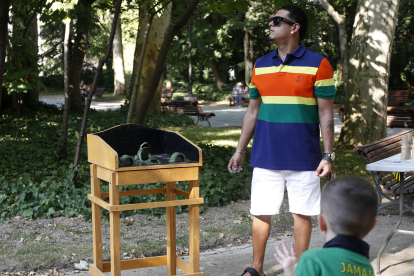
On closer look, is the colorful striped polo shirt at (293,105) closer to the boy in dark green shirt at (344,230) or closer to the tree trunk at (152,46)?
the boy in dark green shirt at (344,230)

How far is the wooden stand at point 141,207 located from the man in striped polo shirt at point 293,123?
0.46 meters

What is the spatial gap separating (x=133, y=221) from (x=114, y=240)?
2.48 m

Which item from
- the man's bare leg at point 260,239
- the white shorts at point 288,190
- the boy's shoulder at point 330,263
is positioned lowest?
the man's bare leg at point 260,239

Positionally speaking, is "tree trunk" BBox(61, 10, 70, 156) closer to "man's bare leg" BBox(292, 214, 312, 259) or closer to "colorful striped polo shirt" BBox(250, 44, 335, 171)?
"colorful striped polo shirt" BBox(250, 44, 335, 171)

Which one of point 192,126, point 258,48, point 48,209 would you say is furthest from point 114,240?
point 258,48

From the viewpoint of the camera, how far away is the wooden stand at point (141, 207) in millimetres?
3348

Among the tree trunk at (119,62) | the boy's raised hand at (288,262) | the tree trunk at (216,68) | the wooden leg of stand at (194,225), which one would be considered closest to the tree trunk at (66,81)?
the wooden leg of stand at (194,225)

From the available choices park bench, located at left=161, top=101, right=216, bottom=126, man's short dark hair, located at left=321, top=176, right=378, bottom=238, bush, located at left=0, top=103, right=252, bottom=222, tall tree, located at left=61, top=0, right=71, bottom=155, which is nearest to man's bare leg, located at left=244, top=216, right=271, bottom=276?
man's short dark hair, located at left=321, top=176, right=378, bottom=238

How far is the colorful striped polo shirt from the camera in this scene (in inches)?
133

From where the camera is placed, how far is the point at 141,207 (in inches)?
132

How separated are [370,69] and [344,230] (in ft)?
29.2

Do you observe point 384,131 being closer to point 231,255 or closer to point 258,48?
point 231,255

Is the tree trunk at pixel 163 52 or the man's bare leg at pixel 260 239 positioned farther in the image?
the tree trunk at pixel 163 52

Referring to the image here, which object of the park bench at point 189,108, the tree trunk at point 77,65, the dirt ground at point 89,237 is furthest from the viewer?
the park bench at point 189,108
